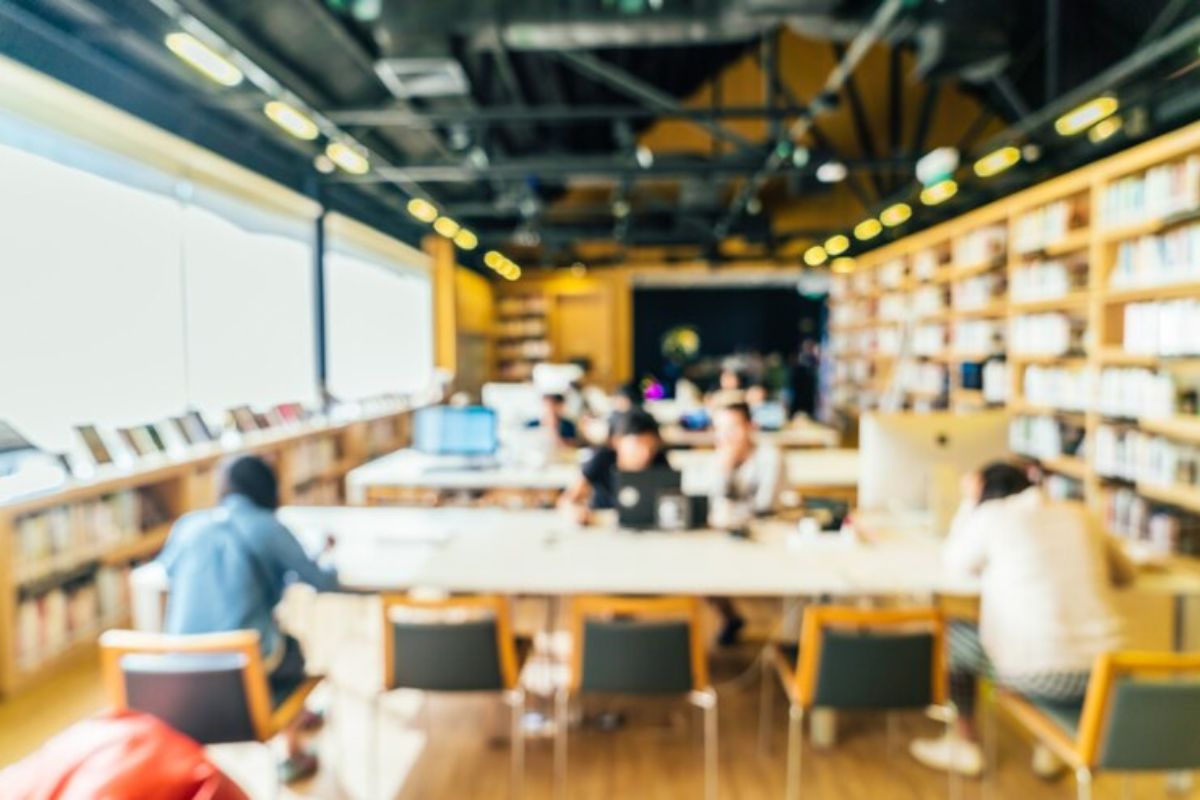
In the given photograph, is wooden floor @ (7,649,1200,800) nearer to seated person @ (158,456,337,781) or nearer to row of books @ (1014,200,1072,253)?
seated person @ (158,456,337,781)

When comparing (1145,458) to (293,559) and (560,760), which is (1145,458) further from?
(293,559)

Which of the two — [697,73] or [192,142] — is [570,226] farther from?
[192,142]

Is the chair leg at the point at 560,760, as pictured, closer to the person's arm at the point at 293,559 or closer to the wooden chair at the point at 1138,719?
the person's arm at the point at 293,559

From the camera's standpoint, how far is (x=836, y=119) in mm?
11500

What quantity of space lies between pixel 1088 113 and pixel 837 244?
7551mm

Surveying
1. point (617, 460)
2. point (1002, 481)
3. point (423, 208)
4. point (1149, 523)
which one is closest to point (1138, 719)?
point (1002, 481)

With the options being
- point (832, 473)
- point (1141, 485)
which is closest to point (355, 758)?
point (832, 473)

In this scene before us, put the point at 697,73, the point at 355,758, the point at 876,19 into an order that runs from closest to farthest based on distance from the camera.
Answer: the point at 355,758 < the point at 876,19 < the point at 697,73

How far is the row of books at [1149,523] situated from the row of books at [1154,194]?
181 cm

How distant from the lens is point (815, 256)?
13.5 metres

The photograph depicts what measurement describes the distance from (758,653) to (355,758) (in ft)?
7.32

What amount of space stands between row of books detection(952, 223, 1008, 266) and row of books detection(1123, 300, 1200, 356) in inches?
80.8

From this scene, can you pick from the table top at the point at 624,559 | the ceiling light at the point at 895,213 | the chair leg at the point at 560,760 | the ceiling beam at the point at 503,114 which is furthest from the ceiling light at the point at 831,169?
the chair leg at the point at 560,760

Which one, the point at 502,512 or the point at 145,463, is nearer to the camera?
the point at 502,512
